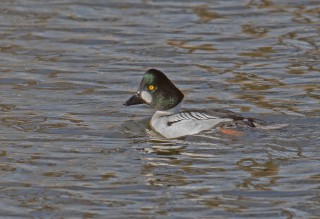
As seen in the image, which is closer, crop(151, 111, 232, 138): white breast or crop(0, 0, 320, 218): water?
crop(0, 0, 320, 218): water

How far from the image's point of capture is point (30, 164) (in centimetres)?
1066

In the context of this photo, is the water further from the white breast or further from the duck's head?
the duck's head

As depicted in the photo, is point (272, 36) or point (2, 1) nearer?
point (272, 36)

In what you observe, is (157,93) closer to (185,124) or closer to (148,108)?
(185,124)

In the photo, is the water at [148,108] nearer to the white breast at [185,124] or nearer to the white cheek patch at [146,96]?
the white breast at [185,124]

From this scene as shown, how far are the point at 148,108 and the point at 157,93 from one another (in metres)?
1.13

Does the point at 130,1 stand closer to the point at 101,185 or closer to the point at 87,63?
the point at 87,63

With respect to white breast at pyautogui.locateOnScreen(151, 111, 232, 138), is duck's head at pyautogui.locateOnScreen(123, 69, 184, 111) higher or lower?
higher

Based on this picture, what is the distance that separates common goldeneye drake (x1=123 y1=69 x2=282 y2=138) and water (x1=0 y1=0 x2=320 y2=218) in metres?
0.15

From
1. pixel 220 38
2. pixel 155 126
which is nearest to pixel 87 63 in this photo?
pixel 220 38

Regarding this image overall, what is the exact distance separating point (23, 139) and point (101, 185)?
212cm

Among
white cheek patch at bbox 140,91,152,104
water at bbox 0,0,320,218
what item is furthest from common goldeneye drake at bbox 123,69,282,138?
water at bbox 0,0,320,218

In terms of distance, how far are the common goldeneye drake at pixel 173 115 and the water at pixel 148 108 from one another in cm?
15

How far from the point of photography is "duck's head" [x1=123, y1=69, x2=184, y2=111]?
497 inches
